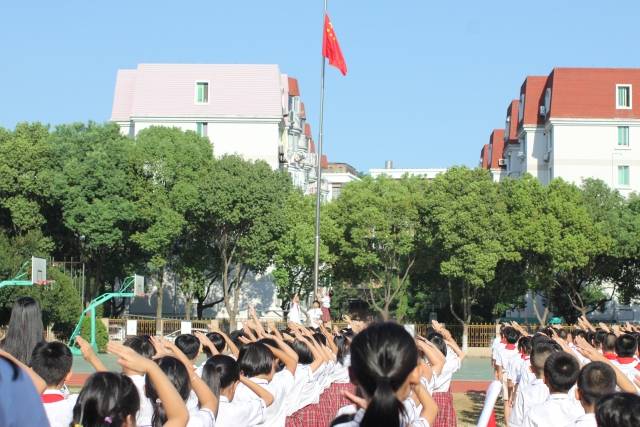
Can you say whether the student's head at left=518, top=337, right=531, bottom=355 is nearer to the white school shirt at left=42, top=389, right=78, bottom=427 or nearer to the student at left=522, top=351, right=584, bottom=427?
the student at left=522, top=351, right=584, bottom=427

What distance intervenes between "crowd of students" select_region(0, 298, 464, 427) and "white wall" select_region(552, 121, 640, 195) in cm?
4581

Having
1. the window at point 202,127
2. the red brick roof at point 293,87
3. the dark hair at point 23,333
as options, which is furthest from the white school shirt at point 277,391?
the red brick roof at point 293,87

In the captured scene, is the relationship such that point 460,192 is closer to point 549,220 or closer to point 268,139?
point 549,220

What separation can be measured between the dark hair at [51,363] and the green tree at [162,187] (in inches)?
1397

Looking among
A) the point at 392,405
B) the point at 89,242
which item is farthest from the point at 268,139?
the point at 392,405

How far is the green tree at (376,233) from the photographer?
4319 cm

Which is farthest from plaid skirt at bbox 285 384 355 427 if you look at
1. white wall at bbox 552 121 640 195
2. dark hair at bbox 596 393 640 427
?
white wall at bbox 552 121 640 195

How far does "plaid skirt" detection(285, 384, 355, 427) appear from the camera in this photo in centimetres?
966

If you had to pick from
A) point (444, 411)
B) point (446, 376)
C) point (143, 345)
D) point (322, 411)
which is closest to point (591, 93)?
point (446, 376)

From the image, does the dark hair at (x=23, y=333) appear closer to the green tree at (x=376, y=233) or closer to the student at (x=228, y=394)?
the student at (x=228, y=394)

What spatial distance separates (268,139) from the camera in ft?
187

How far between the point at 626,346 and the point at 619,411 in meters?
5.62

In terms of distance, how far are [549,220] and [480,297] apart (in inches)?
245

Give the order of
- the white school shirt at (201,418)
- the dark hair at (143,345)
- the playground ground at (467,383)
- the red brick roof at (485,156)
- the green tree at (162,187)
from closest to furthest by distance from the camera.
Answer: the white school shirt at (201,418) < the dark hair at (143,345) < the playground ground at (467,383) < the green tree at (162,187) < the red brick roof at (485,156)
